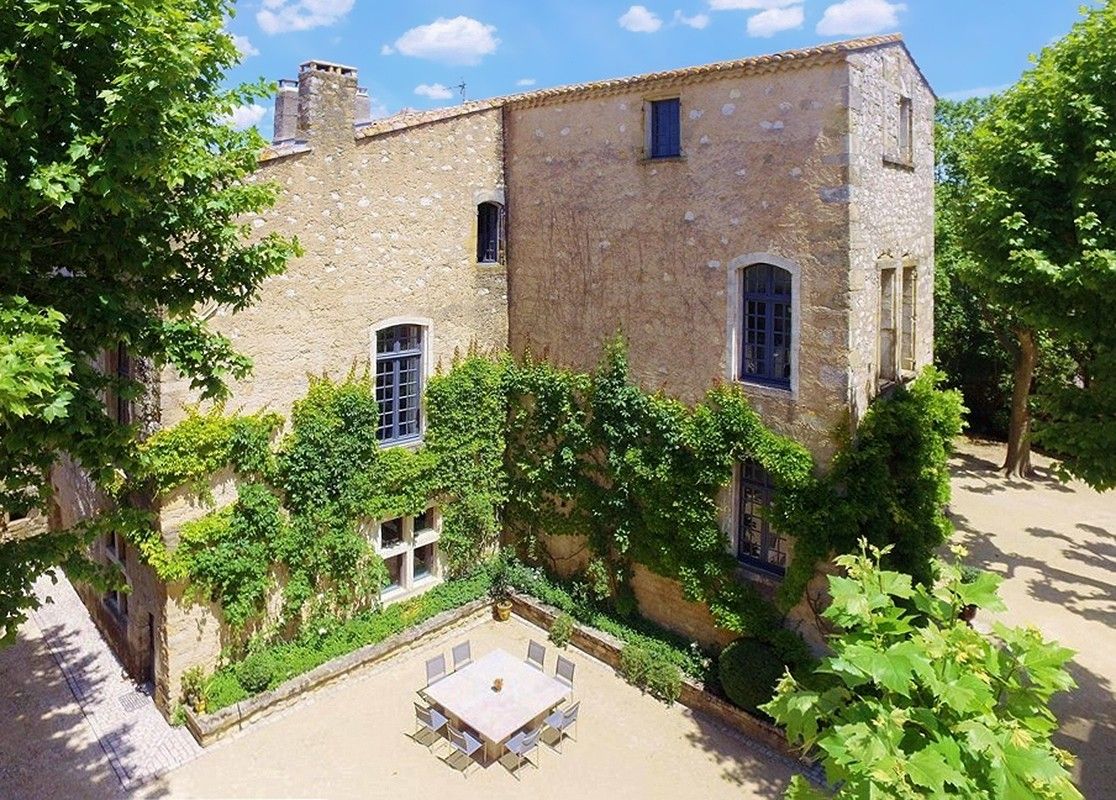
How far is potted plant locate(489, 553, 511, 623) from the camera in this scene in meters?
14.6

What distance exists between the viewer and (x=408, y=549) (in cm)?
1436

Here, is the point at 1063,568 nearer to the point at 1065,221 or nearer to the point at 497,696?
the point at 1065,221

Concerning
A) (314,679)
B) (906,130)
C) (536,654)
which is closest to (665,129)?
(906,130)

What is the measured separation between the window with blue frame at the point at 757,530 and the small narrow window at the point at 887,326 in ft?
9.08

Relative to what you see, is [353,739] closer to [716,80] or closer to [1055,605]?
[716,80]

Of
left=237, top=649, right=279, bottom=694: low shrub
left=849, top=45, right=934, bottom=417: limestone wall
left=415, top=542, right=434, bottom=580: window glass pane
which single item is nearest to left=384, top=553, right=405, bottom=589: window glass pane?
left=415, top=542, right=434, bottom=580: window glass pane

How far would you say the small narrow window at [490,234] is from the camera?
15023 mm

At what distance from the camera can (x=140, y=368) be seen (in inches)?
442

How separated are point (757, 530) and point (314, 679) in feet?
25.0

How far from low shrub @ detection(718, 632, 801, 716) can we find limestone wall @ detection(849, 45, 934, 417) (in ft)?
12.8

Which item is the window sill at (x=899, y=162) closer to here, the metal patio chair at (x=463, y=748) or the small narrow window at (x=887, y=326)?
the small narrow window at (x=887, y=326)

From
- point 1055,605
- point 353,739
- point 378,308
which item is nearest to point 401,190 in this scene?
point 378,308

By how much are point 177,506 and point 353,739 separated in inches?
172

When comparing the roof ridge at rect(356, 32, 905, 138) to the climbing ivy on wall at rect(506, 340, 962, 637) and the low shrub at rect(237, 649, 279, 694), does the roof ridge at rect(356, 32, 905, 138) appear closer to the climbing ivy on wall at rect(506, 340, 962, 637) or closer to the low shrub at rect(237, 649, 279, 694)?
the climbing ivy on wall at rect(506, 340, 962, 637)
